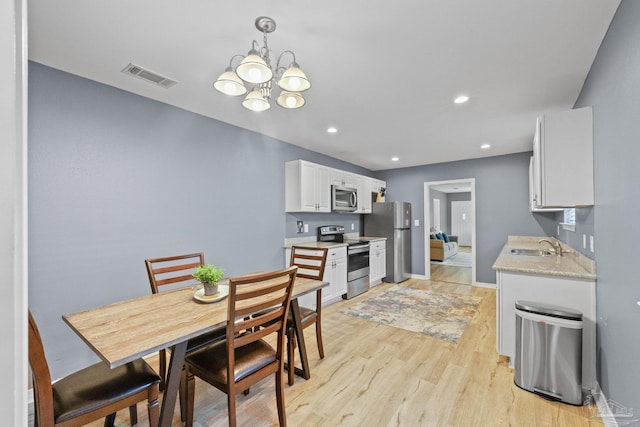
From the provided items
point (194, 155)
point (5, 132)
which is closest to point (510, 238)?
point (194, 155)

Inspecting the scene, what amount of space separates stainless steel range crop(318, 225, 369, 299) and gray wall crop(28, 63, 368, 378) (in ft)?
5.29

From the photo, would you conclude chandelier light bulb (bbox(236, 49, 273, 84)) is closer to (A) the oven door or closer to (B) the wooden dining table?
(B) the wooden dining table

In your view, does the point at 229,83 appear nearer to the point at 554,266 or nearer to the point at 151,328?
the point at 151,328

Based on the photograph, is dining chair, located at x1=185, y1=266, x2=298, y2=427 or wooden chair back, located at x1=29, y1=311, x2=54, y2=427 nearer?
wooden chair back, located at x1=29, y1=311, x2=54, y2=427

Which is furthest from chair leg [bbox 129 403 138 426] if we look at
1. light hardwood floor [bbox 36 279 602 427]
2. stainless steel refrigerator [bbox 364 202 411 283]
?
stainless steel refrigerator [bbox 364 202 411 283]

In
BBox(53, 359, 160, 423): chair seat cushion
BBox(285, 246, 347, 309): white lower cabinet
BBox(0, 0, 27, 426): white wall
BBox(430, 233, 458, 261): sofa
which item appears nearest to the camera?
BBox(0, 0, 27, 426): white wall

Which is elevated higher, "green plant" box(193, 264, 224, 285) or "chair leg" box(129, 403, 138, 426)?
"green plant" box(193, 264, 224, 285)

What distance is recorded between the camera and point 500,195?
16.9ft

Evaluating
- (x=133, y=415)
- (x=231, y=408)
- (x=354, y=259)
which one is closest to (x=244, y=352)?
(x=231, y=408)

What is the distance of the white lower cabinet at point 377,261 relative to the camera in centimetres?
508

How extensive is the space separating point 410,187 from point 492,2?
4.77 metres

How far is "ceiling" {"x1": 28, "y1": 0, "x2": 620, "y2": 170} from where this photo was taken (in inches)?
63.8

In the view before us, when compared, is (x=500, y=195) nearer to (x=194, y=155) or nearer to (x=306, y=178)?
(x=306, y=178)

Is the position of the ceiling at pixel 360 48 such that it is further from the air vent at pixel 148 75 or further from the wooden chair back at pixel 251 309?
the wooden chair back at pixel 251 309
